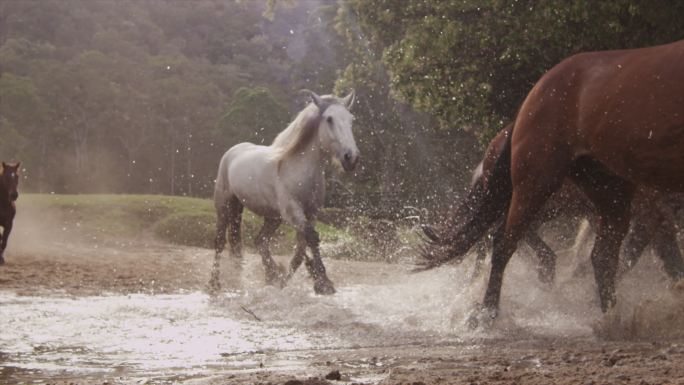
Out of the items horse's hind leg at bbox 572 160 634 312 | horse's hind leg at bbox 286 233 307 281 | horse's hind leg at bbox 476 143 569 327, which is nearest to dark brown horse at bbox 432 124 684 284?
horse's hind leg at bbox 572 160 634 312

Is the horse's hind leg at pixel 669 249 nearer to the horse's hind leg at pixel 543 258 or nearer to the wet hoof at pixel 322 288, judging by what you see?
the horse's hind leg at pixel 543 258

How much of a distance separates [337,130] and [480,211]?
217 centimetres

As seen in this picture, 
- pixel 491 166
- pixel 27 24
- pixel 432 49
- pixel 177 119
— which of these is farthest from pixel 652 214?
pixel 27 24

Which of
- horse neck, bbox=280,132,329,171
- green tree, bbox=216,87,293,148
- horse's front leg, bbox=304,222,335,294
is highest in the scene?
green tree, bbox=216,87,293,148

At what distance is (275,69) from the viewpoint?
61406mm

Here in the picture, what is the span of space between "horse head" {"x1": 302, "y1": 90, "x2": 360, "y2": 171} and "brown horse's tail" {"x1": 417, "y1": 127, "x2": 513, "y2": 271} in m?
1.43

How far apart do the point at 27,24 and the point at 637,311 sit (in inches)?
2608

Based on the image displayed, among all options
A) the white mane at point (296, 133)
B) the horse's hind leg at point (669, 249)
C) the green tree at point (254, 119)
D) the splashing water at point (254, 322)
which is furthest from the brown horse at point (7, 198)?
the green tree at point (254, 119)

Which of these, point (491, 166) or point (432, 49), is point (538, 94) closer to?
point (491, 166)

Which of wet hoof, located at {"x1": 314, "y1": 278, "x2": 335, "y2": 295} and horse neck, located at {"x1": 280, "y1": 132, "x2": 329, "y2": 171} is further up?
horse neck, located at {"x1": 280, "y1": 132, "x2": 329, "y2": 171}

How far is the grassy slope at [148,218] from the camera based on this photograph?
2094 centimetres

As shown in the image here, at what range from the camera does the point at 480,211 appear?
26.6 feet

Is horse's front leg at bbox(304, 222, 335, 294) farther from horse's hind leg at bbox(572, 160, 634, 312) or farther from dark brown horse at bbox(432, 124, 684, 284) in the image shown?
horse's hind leg at bbox(572, 160, 634, 312)

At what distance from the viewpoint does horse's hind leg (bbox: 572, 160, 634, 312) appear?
7.55 meters
